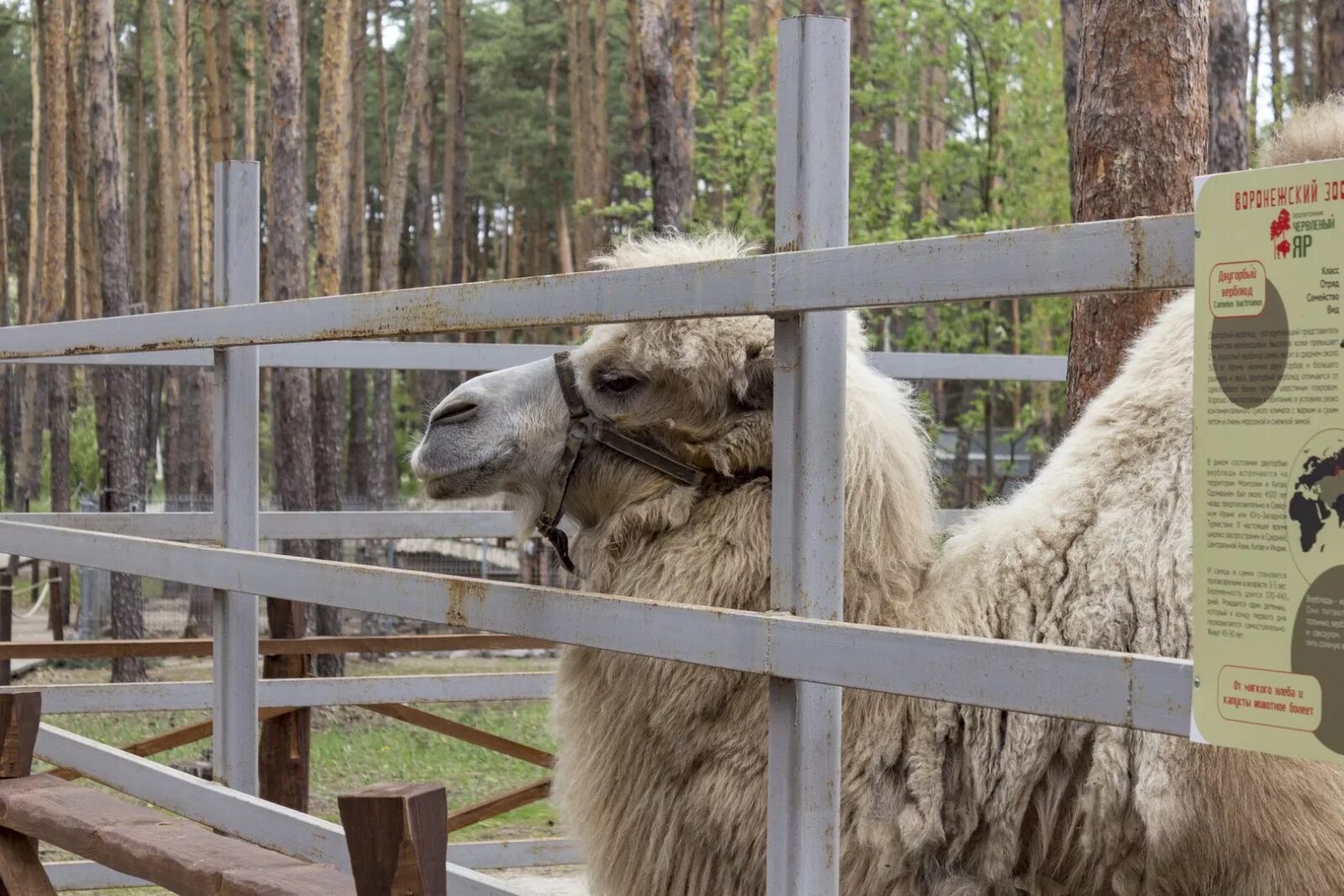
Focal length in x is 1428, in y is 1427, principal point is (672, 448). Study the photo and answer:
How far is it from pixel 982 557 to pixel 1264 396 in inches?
55.4

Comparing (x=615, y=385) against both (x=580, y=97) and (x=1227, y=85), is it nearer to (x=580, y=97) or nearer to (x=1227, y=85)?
Result: (x=1227, y=85)

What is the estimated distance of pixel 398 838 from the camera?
6.63ft

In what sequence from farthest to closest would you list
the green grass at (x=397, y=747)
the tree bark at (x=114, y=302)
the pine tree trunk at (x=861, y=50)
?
the pine tree trunk at (x=861, y=50) → the tree bark at (x=114, y=302) → the green grass at (x=397, y=747)

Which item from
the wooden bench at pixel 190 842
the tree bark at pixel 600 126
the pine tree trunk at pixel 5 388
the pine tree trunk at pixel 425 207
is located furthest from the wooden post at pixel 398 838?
the pine tree trunk at pixel 5 388

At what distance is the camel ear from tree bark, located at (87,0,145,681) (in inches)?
515

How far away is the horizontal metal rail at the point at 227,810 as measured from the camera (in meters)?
2.90

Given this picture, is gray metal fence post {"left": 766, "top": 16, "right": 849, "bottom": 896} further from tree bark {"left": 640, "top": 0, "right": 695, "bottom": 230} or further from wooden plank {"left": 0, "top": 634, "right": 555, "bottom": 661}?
tree bark {"left": 640, "top": 0, "right": 695, "bottom": 230}

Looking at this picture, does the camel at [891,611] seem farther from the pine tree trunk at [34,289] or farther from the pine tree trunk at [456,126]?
the pine tree trunk at [34,289]

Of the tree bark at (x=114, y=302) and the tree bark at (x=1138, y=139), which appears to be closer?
the tree bark at (x=1138, y=139)

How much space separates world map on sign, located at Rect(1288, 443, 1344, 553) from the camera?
151 centimetres

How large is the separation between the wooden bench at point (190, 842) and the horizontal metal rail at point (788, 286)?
854mm

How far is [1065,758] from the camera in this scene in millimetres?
2584

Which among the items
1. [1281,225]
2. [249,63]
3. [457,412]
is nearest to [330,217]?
[457,412]

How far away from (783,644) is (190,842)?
4.80 feet
